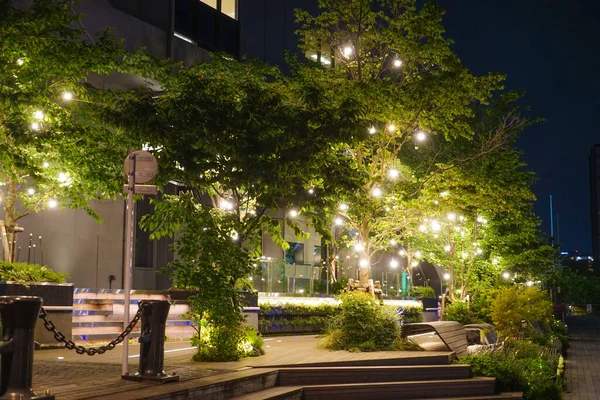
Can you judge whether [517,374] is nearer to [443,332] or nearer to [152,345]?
[443,332]

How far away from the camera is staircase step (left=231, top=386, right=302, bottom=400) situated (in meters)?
A: 10.8

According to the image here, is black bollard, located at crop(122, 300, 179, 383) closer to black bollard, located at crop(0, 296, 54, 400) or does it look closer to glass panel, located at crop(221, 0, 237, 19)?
black bollard, located at crop(0, 296, 54, 400)

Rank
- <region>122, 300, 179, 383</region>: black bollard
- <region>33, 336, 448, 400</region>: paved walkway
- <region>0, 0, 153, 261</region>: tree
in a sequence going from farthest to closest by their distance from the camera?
1. <region>0, 0, 153, 261</region>: tree
2. <region>122, 300, 179, 383</region>: black bollard
3. <region>33, 336, 448, 400</region>: paved walkway

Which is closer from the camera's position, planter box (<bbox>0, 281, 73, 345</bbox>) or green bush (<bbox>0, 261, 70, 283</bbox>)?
green bush (<bbox>0, 261, 70, 283</bbox>)

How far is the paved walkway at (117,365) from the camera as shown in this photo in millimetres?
9406

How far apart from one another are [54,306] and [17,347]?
317 inches

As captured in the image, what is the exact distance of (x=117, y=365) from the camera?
1227 centimetres

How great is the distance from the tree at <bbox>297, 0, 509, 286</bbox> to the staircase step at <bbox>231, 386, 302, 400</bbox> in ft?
28.4

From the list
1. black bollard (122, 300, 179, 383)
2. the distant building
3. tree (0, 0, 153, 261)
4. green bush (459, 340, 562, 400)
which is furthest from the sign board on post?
the distant building

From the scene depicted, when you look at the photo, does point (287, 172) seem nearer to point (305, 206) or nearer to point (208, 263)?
point (305, 206)

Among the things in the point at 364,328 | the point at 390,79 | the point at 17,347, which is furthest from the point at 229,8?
the point at 17,347

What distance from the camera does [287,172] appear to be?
13.5 metres

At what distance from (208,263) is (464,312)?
1875cm

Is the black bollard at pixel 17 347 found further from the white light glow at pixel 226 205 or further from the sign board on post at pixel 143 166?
the white light glow at pixel 226 205
